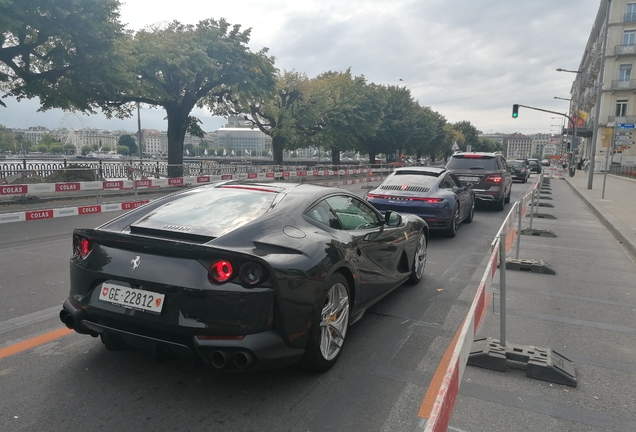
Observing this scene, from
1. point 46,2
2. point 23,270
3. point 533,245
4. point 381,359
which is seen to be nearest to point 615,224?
point 533,245

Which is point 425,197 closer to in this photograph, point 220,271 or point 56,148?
point 220,271

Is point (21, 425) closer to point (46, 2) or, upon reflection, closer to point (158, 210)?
point (158, 210)

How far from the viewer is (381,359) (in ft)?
13.2

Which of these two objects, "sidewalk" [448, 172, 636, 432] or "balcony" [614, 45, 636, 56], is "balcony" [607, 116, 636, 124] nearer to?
"balcony" [614, 45, 636, 56]

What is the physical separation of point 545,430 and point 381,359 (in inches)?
52.5

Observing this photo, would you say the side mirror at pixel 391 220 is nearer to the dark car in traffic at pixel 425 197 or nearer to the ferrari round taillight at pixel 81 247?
the ferrari round taillight at pixel 81 247

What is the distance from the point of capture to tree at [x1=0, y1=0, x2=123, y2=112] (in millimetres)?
15508

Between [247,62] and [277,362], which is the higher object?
[247,62]

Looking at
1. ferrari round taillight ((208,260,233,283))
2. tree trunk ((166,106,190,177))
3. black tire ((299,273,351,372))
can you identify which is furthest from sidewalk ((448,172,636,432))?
tree trunk ((166,106,190,177))

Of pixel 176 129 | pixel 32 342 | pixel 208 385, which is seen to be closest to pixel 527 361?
pixel 208 385

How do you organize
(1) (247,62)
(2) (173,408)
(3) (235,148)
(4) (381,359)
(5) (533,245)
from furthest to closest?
(3) (235,148), (1) (247,62), (5) (533,245), (4) (381,359), (2) (173,408)

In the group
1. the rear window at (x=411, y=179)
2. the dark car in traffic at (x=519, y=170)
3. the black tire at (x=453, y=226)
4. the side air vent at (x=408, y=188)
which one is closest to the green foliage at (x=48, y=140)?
the dark car in traffic at (x=519, y=170)

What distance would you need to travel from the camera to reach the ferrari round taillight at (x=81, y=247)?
366 centimetres

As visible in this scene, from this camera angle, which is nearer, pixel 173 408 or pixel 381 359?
pixel 173 408
